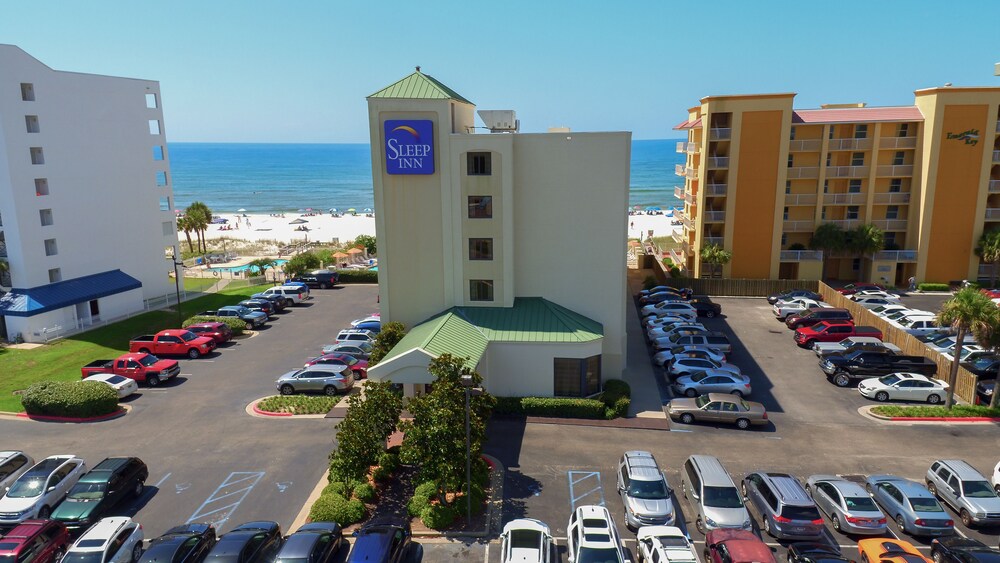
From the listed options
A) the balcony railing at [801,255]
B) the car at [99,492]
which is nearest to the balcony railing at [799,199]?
the balcony railing at [801,255]

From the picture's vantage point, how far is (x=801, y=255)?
5641 cm

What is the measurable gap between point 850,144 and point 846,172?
240 cm

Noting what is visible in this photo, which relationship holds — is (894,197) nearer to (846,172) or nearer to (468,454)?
(846,172)

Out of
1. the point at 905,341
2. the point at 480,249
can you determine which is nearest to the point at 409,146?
the point at 480,249

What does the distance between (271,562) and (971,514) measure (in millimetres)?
22367

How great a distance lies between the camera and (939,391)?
32.4 m

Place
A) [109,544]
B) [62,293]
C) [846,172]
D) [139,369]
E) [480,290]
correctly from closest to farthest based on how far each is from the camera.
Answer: [109,544], [480,290], [139,369], [62,293], [846,172]

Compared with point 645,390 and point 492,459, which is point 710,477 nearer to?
point 492,459

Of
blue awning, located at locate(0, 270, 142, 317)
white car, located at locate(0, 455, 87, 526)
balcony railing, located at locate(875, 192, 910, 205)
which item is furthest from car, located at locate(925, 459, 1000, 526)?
blue awning, located at locate(0, 270, 142, 317)

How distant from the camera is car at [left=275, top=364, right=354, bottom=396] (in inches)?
1330

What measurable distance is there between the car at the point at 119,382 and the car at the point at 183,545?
16779 mm

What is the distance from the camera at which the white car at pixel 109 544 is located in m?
18.5

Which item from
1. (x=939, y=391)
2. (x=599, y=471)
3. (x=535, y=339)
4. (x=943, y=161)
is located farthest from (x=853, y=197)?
(x=599, y=471)

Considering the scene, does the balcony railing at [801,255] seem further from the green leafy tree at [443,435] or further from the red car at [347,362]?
the green leafy tree at [443,435]
